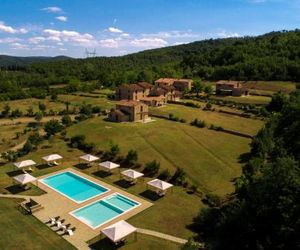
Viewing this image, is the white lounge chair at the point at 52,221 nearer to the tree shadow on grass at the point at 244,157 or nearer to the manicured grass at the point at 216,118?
the tree shadow on grass at the point at 244,157

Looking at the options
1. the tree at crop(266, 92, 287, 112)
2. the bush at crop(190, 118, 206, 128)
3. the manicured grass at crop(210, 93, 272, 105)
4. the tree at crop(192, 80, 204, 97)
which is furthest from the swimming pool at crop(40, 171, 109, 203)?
the tree at crop(192, 80, 204, 97)

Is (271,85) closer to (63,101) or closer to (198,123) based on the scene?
(198,123)

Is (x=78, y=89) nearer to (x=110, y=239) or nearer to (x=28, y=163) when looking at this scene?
(x=28, y=163)

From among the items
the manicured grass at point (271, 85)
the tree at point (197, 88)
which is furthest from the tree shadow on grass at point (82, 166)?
the manicured grass at point (271, 85)

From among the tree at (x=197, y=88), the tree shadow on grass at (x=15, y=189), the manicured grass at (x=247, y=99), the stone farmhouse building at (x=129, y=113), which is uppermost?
the tree at (x=197, y=88)

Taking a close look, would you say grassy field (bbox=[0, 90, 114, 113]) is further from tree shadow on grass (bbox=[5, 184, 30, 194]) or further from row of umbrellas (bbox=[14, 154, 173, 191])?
tree shadow on grass (bbox=[5, 184, 30, 194])

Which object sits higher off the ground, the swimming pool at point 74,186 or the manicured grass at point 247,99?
the manicured grass at point 247,99
